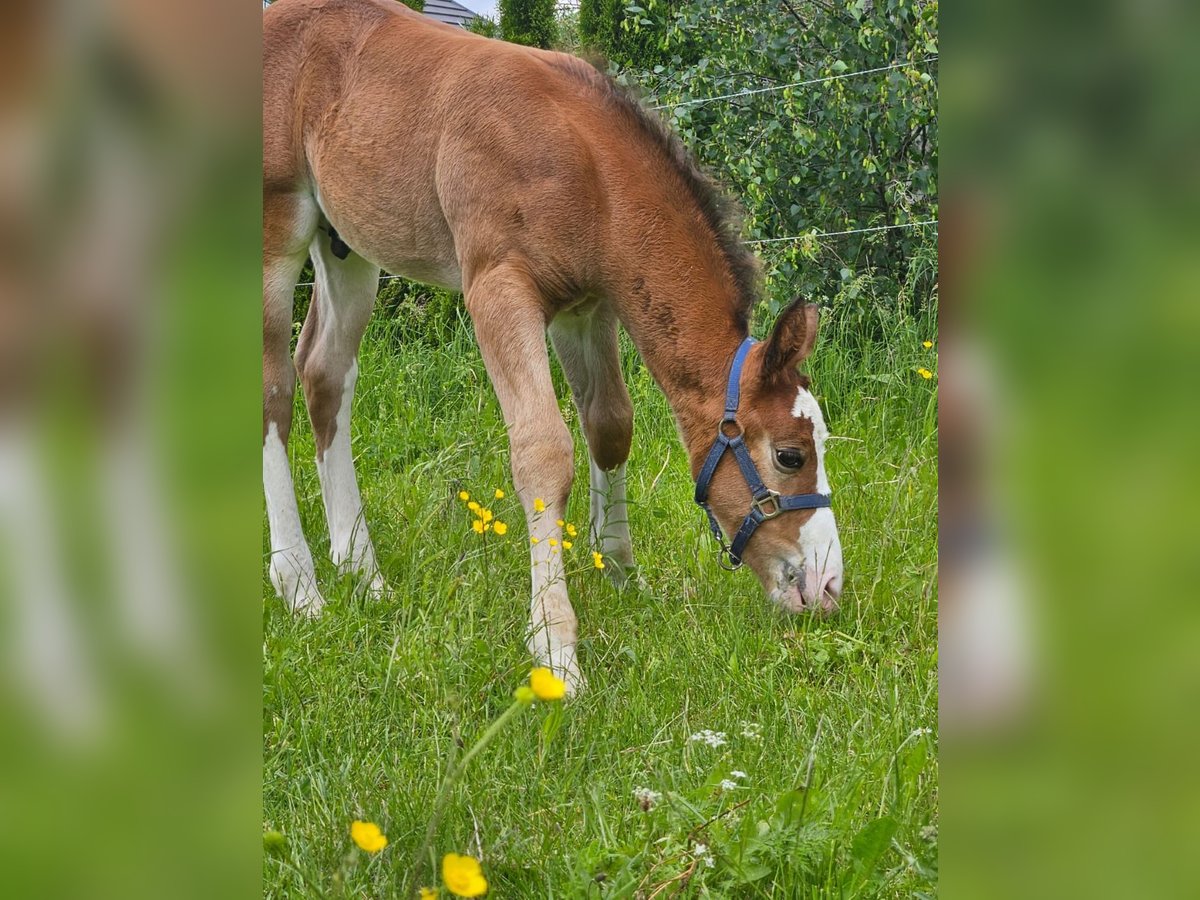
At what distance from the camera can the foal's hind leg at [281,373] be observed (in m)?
4.01

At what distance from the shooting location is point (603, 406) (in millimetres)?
4102

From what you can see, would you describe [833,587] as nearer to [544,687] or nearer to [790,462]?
[790,462]

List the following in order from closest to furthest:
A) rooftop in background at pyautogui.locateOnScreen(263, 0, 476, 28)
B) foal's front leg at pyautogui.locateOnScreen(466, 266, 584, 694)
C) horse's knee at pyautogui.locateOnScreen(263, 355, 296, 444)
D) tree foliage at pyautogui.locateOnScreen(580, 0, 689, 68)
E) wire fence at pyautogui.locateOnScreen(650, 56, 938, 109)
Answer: foal's front leg at pyautogui.locateOnScreen(466, 266, 584, 694)
horse's knee at pyautogui.locateOnScreen(263, 355, 296, 444)
wire fence at pyautogui.locateOnScreen(650, 56, 938, 109)
tree foliage at pyautogui.locateOnScreen(580, 0, 689, 68)
rooftop in background at pyautogui.locateOnScreen(263, 0, 476, 28)

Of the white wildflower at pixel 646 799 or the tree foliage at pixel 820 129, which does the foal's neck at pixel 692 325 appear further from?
the tree foliage at pixel 820 129

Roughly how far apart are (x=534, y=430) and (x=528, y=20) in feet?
27.1

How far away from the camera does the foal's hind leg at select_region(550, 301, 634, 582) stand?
4.10 metres

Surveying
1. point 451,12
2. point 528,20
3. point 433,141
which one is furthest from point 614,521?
point 451,12

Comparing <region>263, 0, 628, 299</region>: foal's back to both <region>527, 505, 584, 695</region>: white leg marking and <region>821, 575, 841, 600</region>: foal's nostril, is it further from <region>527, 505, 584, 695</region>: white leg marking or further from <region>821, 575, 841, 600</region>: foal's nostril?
<region>821, 575, 841, 600</region>: foal's nostril

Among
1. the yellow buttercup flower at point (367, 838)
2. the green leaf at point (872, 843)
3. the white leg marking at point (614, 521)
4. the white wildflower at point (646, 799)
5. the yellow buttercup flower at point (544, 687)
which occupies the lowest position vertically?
the white leg marking at point (614, 521)

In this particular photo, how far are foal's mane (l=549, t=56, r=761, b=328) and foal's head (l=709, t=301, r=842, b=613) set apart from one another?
9.2 inches

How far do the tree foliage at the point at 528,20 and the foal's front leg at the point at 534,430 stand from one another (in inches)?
298

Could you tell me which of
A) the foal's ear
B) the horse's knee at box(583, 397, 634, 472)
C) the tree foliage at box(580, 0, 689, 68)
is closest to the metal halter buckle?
the foal's ear
